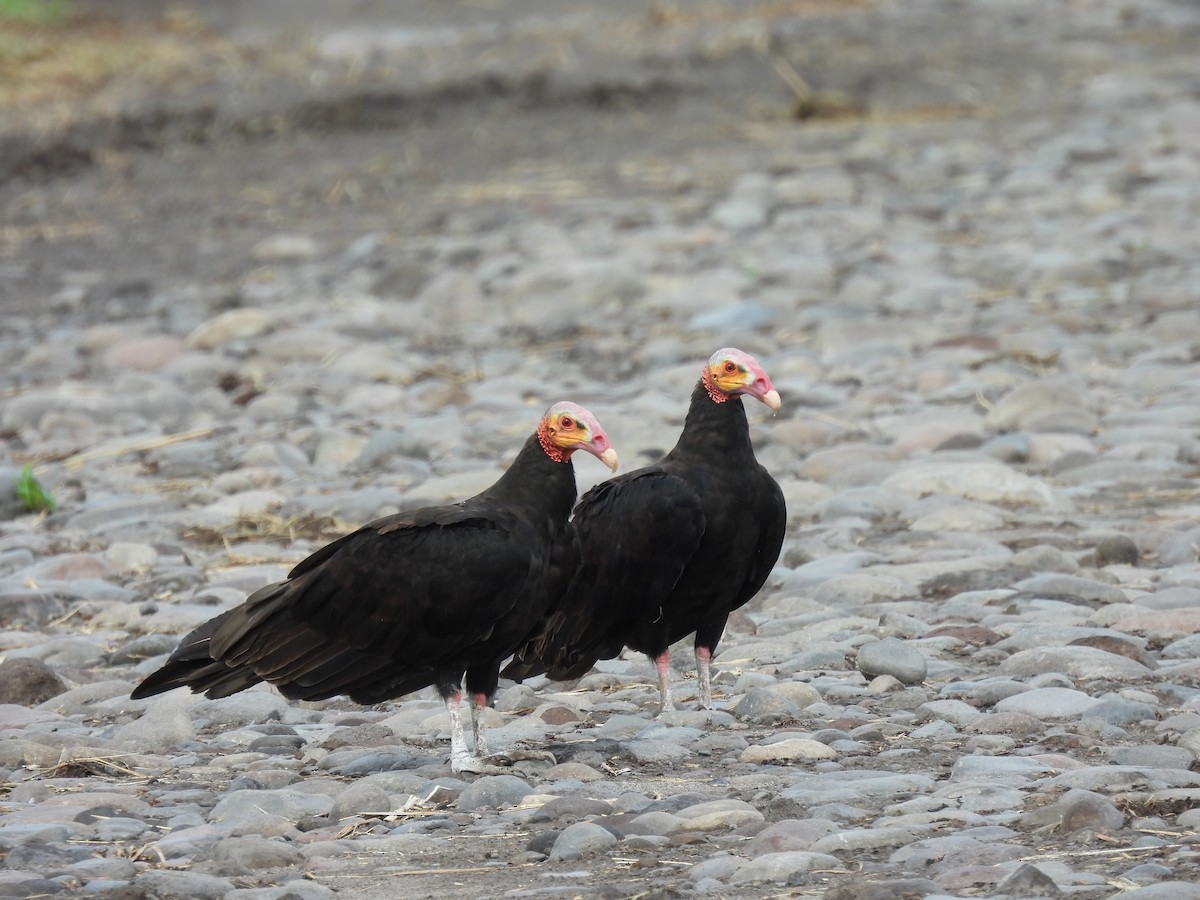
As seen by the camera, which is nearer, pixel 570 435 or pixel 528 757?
pixel 528 757

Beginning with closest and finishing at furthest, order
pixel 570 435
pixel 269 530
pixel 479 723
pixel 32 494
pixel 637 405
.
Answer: pixel 479 723 → pixel 570 435 → pixel 269 530 → pixel 32 494 → pixel 637 405

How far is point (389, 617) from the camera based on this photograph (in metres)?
4.80

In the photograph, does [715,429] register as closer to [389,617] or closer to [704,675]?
[704,675]

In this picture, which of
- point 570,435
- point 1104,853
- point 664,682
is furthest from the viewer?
point 664,682

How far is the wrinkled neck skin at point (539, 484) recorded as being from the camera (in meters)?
5.04

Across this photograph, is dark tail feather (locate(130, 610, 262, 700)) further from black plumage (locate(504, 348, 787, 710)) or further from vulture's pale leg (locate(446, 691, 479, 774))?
black plumage (locate(504, 348, 787, 710))

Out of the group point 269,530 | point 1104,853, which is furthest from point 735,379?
point 269,530

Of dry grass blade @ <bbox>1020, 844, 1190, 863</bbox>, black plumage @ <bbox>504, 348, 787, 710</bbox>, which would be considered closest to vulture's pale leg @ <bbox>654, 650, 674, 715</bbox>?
black plumage @ <bbox>504, 348, 787, 710</bbox>

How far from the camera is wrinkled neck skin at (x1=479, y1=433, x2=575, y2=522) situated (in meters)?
5.04

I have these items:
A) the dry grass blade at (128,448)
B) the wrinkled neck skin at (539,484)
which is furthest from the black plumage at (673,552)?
the dry grass blade at (128,448)

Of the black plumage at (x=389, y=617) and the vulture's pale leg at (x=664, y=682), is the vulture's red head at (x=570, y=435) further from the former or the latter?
the vulture's pale leg at (x=664, y=682)

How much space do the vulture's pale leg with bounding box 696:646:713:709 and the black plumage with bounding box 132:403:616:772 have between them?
0.66 m

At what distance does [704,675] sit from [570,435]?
33.3 inches

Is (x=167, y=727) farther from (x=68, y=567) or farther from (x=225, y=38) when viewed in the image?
(x=225, y=38)
